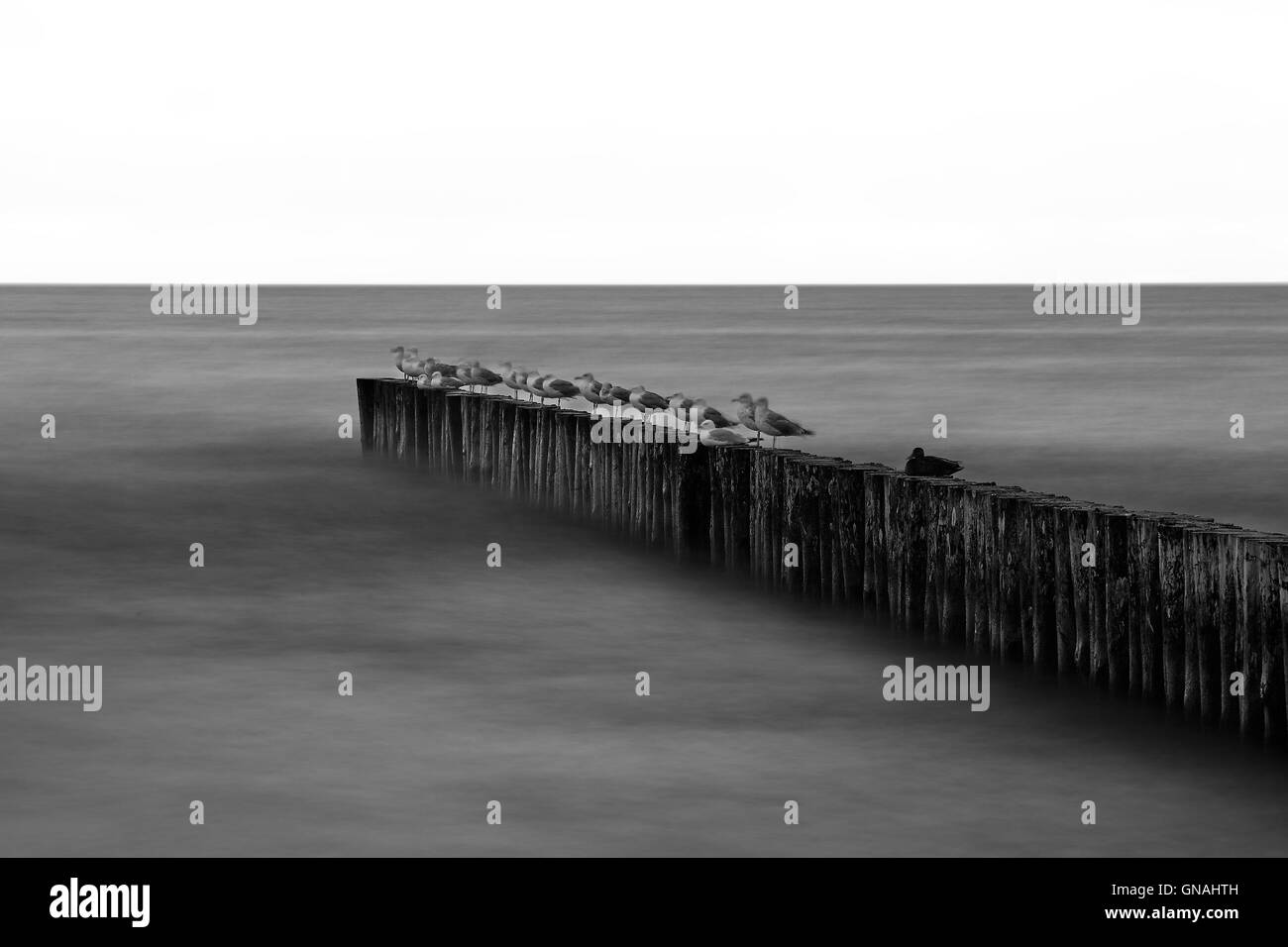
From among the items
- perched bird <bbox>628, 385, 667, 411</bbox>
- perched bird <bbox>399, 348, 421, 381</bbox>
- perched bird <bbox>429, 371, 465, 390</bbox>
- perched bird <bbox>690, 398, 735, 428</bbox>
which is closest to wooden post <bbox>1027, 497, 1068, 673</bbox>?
perched bird <bbox>690, 398, 735, 428</bbox>

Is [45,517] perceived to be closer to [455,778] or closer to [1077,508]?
[455,778]

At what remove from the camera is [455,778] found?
998 centimetres

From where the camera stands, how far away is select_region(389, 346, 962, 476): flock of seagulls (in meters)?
15.2

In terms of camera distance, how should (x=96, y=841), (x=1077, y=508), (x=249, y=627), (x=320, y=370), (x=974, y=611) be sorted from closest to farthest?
(x=96, y=841), (x=1077, y=508), (x=974, y=611), (x=249, y=627), (x=320, y=370)

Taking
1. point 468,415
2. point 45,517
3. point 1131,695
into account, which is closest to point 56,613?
point 45,517

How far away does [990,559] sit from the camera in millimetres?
11617

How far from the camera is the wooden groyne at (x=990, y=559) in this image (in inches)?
380

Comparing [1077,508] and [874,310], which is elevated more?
[874,310]

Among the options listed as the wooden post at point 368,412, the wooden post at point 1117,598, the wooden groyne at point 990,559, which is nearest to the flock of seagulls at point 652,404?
the wooden groyne at point 990,559

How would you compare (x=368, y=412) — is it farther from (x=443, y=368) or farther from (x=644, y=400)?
(x=644, y=400)

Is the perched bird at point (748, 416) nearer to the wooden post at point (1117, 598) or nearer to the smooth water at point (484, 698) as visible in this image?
the smooth water at point (484, 698)

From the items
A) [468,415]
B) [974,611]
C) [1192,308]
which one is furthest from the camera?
[1192,308]
